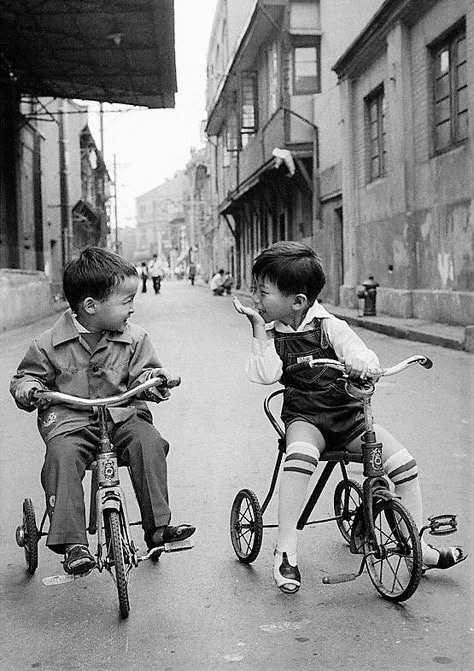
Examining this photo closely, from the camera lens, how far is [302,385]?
371 cm

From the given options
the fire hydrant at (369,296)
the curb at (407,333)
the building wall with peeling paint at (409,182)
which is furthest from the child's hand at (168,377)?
the fire hydrant at (369,296)

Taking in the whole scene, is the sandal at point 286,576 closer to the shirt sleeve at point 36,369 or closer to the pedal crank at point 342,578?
the pedal crank at point 342,578

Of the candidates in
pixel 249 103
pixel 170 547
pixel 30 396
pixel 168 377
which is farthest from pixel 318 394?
pixel 249 103

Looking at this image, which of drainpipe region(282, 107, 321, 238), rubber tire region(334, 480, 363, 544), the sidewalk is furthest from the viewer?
drainpipe region(282, 107, 321, 238)

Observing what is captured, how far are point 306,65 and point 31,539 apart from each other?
2380 centimetres

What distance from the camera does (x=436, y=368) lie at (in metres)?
10.8

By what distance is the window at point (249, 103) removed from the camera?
32531 mm

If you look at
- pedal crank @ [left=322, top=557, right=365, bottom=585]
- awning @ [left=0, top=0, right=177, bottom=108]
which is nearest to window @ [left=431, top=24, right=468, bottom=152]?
awning @ [left=0, top=0, right=177, bottom=108]

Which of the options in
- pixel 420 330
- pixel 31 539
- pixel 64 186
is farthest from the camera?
pixel 64 186

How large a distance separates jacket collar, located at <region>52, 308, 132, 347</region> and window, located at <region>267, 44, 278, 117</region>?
25.1 m

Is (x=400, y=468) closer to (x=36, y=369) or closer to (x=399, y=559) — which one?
(x=399, y=559)

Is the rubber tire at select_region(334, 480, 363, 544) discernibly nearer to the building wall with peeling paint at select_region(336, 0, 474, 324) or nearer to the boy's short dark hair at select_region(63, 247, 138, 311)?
the boy's short dark hair at select_region(63, 247, 138, 311)

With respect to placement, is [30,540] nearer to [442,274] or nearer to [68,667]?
[68,667]

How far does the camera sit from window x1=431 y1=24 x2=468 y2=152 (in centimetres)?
1512
